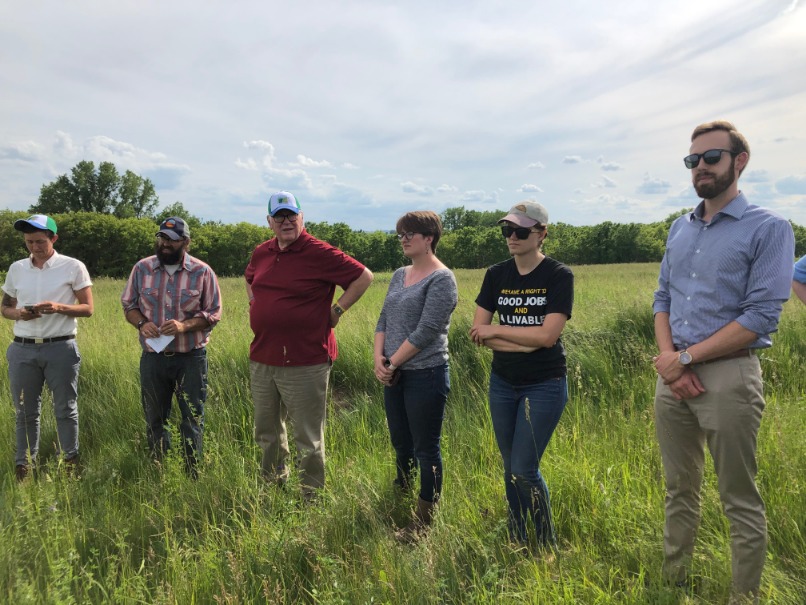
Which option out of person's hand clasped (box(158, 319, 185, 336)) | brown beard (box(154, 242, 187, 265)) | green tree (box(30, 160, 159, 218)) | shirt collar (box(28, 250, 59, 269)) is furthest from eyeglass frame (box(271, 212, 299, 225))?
green tree (box(30, 160, 159, 218))

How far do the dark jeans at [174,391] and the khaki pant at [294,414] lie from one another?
64 centimetres

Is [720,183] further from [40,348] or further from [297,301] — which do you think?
[40,348]

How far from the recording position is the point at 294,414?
A: 3701 mm

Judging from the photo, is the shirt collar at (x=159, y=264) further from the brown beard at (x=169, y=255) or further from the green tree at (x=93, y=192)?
the green tree at (x=93, y=192)

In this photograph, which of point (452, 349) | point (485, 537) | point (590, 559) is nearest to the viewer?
point (590, 559)

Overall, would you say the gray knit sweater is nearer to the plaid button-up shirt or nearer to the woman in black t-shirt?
the woman in black t-shirt

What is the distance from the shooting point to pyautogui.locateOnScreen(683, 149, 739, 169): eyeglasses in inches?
89.7

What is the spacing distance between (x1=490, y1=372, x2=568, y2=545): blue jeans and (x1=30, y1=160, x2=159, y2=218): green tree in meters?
75.6

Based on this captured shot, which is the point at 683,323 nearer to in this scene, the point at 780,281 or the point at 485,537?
the point at 780,281

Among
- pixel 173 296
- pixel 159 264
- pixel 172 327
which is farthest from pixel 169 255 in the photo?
pixel 172 327

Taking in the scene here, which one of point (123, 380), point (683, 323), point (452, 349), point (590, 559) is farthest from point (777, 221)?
point (123, 380)

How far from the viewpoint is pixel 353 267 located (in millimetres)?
3855

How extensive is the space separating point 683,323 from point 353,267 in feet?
7.48

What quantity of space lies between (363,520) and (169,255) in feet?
8.92
